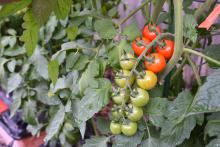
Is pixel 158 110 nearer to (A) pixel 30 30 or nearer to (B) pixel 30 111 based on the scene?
(A) pixel 30 30

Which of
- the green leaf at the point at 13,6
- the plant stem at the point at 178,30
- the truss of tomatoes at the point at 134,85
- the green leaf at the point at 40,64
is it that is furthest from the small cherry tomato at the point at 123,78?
the green leaf at the point at 40,64

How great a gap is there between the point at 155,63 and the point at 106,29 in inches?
7.2

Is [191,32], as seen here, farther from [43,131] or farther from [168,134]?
[43,131]

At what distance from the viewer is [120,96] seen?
2.03 ft

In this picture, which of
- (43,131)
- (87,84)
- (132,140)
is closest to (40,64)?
(43,131)

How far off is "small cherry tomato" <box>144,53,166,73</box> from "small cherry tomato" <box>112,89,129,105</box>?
7cm

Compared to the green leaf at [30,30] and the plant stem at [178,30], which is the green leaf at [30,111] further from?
the plant stem at [178,30]

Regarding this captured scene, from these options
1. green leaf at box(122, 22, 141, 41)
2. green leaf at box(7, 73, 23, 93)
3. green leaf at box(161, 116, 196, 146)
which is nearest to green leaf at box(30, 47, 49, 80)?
green leaf at box(7, 73, 23, 93)

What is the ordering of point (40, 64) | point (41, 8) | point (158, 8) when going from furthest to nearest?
point (40, 64), point (158, 8), point (41, 8)

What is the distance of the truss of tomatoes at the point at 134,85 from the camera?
0.61m

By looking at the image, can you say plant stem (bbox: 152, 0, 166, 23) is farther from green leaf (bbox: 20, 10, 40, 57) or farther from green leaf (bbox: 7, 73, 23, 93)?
green leaf (bbox: 7, 73, 23, 93)

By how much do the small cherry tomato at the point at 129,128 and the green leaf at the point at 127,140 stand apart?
0.12 feet

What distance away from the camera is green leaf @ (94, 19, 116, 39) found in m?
0.74

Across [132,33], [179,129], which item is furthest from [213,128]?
[132,33]
